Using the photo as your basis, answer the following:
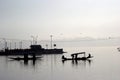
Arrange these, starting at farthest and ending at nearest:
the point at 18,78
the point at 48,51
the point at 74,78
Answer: the point at 48,51 < the point at 18,78 < the point at 74,78

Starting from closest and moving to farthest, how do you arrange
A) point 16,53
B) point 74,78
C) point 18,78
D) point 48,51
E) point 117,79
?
point 117,79 < point 74,78 < point 18,78 < point 16,53 < point 48,51

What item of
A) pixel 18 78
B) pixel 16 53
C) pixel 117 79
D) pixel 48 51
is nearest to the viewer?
pixel 117 79

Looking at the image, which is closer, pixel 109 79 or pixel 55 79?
pixel 109 79

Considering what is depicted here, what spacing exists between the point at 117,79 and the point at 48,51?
14296cm

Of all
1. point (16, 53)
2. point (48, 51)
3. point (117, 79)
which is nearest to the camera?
point (117, 79)

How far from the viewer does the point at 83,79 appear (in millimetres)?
43344

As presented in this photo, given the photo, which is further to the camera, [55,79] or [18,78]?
[18,78]

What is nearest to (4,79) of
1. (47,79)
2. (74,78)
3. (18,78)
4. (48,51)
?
(18,78)

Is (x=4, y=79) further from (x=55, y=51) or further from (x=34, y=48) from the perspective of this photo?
(x=55, y=51)

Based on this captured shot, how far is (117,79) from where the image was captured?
41.2m

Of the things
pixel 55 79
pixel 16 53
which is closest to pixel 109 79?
pixel 55 79

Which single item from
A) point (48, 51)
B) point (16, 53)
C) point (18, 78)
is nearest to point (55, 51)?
point (48, 51)

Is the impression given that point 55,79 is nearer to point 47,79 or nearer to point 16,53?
point 47,79

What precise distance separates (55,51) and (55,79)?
141m
